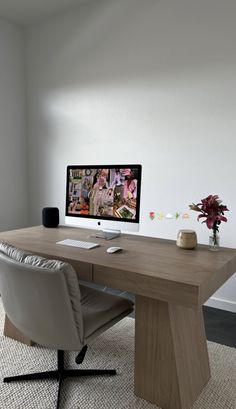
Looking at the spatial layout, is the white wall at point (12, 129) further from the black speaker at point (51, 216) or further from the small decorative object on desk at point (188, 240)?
A: the small decorative object on desk at point (188, 240)

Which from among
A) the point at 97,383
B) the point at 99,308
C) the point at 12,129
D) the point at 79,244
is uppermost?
the point at 12,129

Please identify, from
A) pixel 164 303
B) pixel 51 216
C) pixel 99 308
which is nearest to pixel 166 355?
pixel 164 303

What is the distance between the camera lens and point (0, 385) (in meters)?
1.75

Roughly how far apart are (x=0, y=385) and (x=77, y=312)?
77 cm

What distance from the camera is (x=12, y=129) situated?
3.61 metres

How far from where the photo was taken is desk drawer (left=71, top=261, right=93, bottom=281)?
158 centimetres

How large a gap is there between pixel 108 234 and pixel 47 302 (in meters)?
0.90

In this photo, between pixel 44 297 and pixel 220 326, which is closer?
pixel 44 297

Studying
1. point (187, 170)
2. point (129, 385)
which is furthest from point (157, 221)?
point (129, 385)

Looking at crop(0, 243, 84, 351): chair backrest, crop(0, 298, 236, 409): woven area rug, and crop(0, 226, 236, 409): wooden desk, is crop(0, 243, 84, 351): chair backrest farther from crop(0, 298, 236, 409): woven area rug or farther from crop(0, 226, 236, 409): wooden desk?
crop(0, 298, 236, 409): woven area rug

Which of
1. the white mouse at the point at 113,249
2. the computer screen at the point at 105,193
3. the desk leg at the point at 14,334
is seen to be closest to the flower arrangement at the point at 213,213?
the computer screen at the point at 105,193

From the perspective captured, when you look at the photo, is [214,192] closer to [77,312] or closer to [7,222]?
[77,312]

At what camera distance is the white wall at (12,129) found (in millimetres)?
3475

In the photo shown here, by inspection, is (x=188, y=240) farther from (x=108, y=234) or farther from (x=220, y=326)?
(x=220, y=326)
